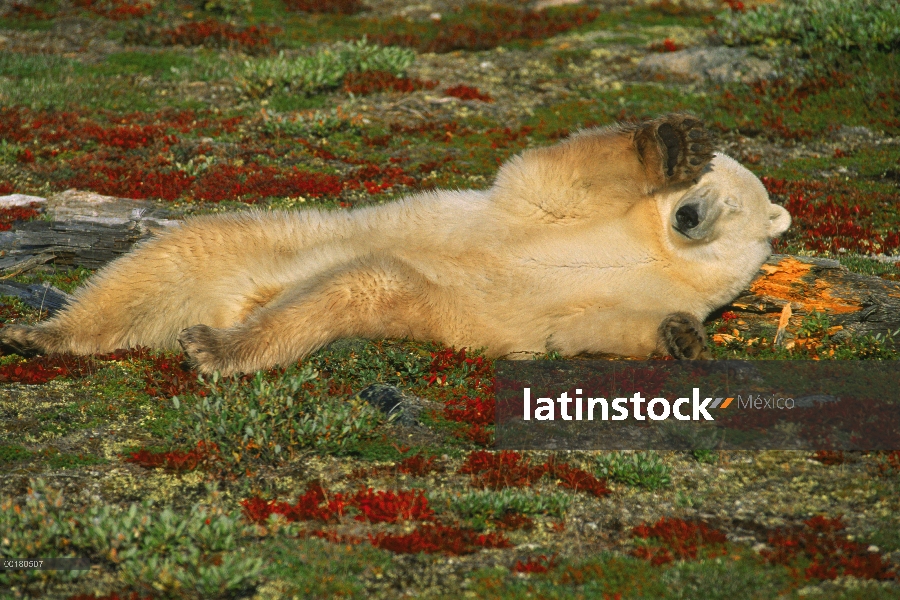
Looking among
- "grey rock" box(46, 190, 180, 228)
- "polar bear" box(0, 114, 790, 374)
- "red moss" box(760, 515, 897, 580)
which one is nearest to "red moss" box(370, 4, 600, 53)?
"grey rock" box(46, 190, 180, 228)

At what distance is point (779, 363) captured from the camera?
715 centimetres

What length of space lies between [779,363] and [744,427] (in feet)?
3.94

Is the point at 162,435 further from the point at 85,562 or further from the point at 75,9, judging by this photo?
the point at 75,9

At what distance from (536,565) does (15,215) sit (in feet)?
29.8

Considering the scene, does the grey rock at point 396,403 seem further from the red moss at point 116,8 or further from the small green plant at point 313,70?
the red moss at point 116,8

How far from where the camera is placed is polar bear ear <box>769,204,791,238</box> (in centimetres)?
714

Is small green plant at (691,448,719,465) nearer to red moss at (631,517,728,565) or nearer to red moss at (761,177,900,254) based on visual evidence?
red moss at (631,517,728,565)

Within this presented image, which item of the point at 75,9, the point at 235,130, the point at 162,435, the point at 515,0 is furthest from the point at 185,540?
the point at 515,0

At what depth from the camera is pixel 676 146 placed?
6.77 meters

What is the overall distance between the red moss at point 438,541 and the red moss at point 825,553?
1.52 m

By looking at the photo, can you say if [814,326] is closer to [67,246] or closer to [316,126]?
[67,246]

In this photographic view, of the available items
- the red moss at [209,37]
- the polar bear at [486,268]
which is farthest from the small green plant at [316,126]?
the polar bear at [486,268]

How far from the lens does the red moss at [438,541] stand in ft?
15.3

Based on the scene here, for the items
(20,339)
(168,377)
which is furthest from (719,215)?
(20,339)
